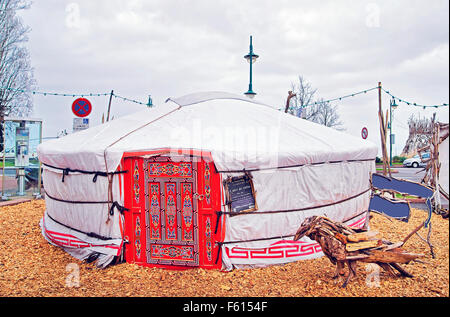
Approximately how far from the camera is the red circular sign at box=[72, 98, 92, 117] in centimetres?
598

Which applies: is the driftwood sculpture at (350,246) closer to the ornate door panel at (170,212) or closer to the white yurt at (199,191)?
the white yurt at (199,191)

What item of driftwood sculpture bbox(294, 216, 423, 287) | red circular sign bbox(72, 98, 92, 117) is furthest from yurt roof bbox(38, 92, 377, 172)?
red circular sign bbox(72, 98, 92, 117)

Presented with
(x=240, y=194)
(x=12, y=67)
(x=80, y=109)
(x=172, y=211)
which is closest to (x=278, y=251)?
(x=240, y=194)

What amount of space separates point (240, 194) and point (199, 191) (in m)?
0.45

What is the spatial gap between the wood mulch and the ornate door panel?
203mm

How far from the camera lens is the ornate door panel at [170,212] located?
3719 millimetres

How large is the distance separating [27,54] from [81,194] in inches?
537

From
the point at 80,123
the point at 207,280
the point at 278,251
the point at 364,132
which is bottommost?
the point at 207,280

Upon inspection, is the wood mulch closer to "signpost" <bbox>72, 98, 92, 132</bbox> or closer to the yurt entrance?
the yurt entrance

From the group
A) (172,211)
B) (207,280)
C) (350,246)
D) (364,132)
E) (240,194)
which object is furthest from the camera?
(364,132)

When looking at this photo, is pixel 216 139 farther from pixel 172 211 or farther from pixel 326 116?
pixel 326 116

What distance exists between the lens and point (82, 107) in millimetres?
6027

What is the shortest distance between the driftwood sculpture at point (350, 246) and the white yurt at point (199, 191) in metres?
0.76
